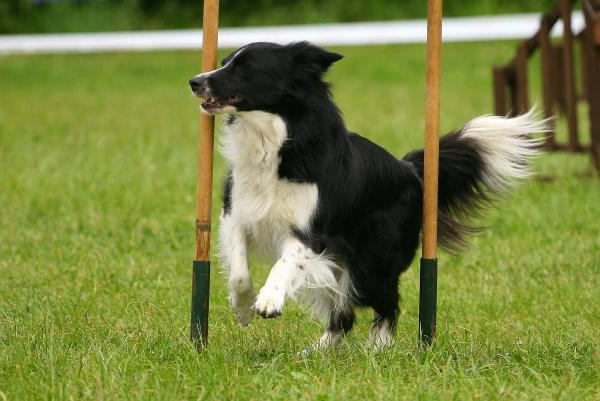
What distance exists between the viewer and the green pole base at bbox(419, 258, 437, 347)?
4.94 m

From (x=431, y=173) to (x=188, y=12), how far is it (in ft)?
68.9

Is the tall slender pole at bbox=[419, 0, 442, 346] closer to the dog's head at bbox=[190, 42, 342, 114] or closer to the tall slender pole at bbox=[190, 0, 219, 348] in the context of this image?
the dog's head at bbox=[190, 42, 342, 114]

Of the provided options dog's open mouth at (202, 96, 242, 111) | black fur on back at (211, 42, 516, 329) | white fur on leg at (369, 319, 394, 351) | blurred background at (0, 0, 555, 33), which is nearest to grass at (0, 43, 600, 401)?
white fur on leg at (369, 319, 394, 351)

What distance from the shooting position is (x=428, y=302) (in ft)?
16.3

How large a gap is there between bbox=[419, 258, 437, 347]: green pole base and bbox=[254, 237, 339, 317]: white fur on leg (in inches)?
15.5

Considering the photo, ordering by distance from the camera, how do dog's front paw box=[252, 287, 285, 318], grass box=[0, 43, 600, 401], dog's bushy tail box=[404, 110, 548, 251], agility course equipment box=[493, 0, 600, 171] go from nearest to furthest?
1. grass box=[0, 43, 600, 401]
2. dog's front paw box=[252, 287, 285, 318]
3. dog's bushy tail box=[404, 110, 548, 251]
4. agility course equipment box=[493, 0, 600, 171]

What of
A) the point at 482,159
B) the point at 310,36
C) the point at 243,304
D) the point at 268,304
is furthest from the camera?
the point at 310,36

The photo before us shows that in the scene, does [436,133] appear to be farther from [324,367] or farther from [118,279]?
[118,279]

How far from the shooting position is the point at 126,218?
855cm

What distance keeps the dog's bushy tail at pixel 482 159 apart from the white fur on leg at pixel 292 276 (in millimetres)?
859

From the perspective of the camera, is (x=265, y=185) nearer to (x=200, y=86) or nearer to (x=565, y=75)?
(x=200, y=86)

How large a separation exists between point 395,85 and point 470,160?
1277cm

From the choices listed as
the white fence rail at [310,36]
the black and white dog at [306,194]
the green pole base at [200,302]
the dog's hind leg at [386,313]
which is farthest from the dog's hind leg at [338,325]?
the white fence rail at [310,36]

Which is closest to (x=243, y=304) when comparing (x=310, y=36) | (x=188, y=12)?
(x=310, y=36)
